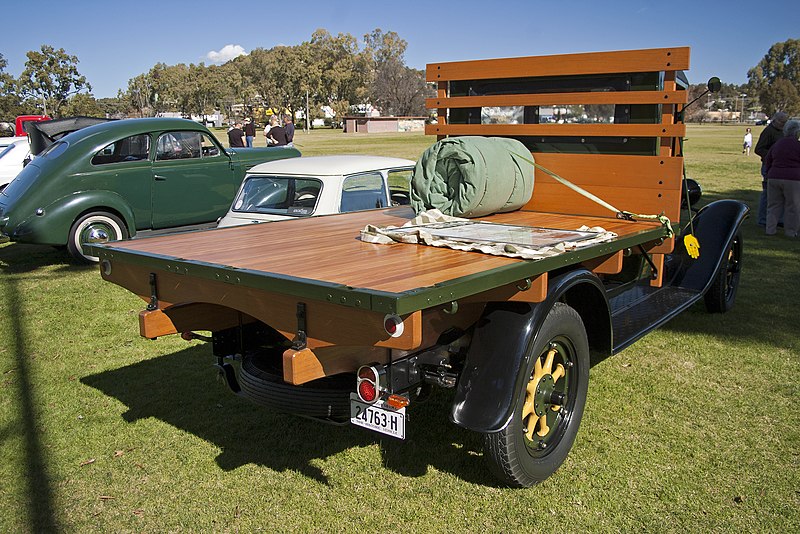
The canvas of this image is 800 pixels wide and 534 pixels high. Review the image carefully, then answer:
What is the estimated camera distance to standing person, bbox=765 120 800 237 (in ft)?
A: 34.8

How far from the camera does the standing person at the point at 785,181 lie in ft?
34.8

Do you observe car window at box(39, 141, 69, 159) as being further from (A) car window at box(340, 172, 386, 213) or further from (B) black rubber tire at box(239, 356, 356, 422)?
(B) black rubber tire at box(239, 356, 356, 422)

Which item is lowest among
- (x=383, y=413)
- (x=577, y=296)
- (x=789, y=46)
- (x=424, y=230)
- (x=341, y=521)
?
(x=341, y=521)

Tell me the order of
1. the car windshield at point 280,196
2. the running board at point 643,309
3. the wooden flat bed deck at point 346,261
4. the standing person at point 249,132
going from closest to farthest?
the wooden flat bed deck at point 346,261 < the running board at point 643,309 < the car windshield at point 280,196 < the standing person at point 249,132

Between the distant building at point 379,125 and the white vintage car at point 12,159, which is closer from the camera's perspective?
the white vintage car at point 12,159

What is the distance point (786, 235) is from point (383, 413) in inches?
401

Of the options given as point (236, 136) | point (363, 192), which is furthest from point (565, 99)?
point (236, 136)

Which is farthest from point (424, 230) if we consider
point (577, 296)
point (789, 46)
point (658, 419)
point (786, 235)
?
point (789, 46)

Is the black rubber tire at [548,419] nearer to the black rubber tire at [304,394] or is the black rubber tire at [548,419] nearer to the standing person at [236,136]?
the black rubber tire at [304,394]

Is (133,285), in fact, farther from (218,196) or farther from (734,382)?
(218,196)

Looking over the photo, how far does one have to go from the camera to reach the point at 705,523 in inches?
129

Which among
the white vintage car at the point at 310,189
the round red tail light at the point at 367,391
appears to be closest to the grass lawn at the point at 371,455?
the round red tail light at the point at 367,391

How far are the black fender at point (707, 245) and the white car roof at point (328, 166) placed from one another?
10.4 ft

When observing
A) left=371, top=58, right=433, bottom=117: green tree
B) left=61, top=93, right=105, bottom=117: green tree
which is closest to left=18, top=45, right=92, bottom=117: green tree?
left=61, top=93, right=105, bottom=117: green tree
